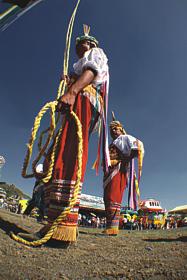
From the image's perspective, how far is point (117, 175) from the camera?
3.89 m

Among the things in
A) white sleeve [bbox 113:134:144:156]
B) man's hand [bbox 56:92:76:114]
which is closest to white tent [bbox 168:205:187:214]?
white sleeve [bbox 113:134:144:156]

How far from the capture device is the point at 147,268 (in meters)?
1.37

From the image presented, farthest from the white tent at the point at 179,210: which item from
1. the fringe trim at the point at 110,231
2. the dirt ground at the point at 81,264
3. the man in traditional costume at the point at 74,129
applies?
the dirt ground at the point at 81,264

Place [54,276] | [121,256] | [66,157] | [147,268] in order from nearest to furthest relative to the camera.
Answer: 1. [54,276]
2. [147,268]
3. [121,256]
4. [66,157]

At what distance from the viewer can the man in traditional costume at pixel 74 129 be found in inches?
74.7

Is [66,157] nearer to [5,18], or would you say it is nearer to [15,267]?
[15,267]

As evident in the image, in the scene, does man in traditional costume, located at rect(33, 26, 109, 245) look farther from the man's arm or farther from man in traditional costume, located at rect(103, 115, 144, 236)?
man in traditional costume, located at rect(103, 115, 144, 236)

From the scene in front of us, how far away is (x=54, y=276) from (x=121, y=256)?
73cm

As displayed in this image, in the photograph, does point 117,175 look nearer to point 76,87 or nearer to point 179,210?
point 76,87

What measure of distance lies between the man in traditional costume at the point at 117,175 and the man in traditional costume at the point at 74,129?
1.28 meters

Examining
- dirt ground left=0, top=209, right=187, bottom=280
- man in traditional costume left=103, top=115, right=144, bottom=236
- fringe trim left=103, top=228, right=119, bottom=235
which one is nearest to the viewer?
dirt ground left=0, top=209, right=187, bottom=280

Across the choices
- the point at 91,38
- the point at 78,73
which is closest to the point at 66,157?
the point at 78,73

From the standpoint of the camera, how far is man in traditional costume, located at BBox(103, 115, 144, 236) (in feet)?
12.0

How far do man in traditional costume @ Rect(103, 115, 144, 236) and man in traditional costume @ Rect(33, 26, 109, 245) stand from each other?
1.28m
